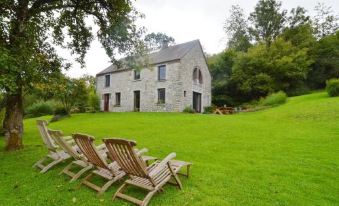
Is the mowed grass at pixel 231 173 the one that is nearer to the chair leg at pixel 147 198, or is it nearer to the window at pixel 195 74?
the chair leg at pixel 147 198

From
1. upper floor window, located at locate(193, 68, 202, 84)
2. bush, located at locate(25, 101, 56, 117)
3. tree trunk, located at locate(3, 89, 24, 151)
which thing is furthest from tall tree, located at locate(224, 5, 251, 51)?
tree trunk, located at locate(3, 89, 24, 151)

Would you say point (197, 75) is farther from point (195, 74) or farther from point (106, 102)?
point (106, 102)

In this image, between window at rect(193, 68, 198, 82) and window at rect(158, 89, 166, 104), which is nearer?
window at rect(158, 89, 166, 104)

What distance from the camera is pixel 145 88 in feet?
93.9

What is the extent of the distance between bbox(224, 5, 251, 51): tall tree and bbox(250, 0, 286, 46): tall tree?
2.43 meters

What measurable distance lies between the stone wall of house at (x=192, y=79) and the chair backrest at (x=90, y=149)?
20718 millimetres

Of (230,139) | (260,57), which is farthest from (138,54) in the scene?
(260,57)

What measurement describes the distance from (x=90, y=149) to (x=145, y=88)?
2372cm

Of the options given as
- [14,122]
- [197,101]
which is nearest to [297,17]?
[197,101]

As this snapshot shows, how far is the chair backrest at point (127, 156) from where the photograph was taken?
13.4ft

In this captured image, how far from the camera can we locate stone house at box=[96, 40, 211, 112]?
26219 mm

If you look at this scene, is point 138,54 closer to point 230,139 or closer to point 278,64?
point 230,139

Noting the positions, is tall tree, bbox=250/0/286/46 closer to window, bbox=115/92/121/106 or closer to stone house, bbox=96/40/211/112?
stone house, bbox=96/40/211/112

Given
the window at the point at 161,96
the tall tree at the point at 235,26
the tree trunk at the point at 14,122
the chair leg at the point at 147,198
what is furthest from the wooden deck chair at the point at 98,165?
the tall tree at the point at 235,26
